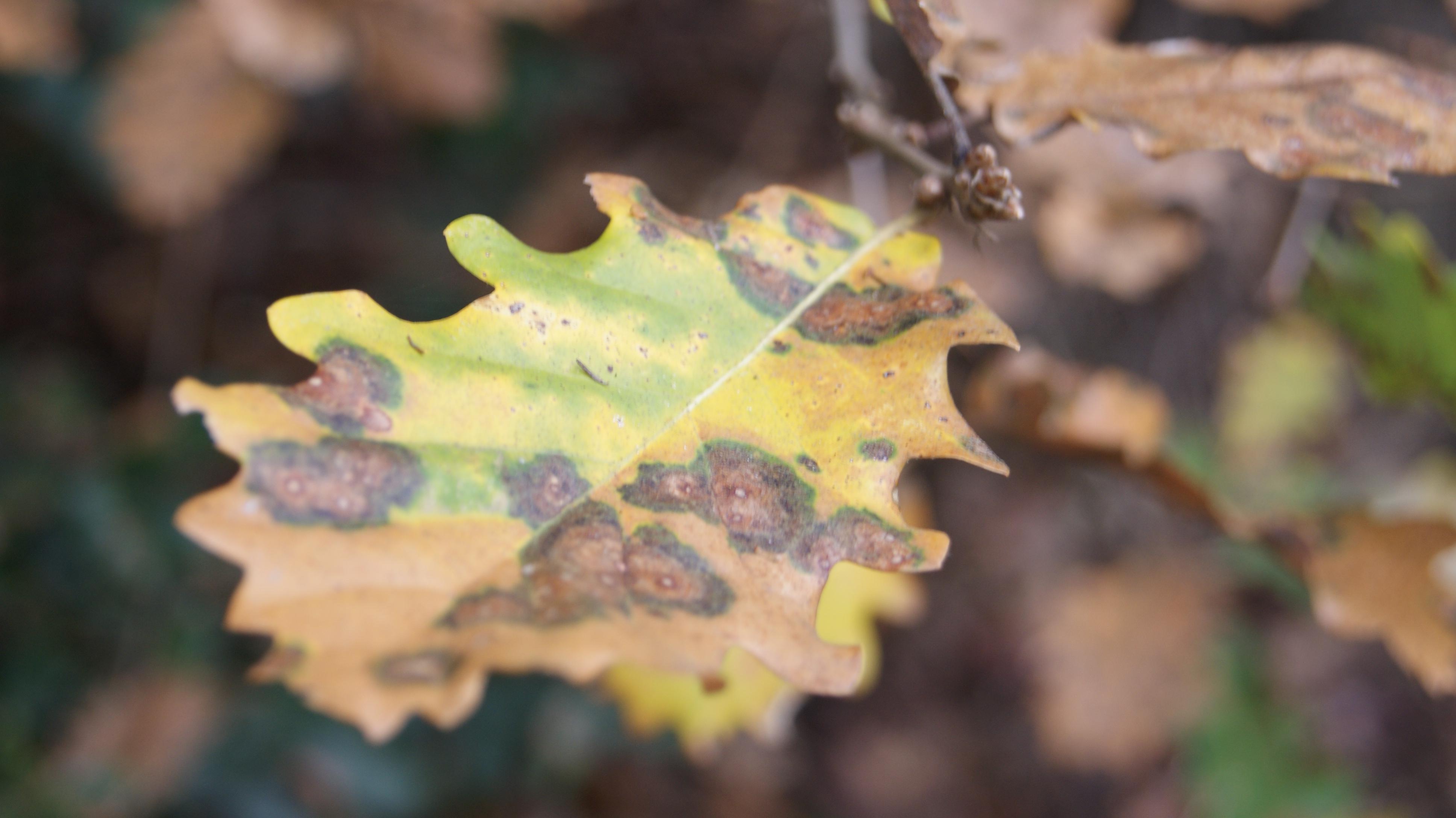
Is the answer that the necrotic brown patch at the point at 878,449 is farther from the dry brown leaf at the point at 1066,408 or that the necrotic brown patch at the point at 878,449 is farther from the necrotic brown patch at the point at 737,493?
the dry brown leaf at the point at 1066,408

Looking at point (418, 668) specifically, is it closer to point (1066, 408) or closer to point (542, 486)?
point (542, 486)

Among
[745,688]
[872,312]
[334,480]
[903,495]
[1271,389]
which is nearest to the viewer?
[334,480]

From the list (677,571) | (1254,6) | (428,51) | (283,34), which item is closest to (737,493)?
(677,571)

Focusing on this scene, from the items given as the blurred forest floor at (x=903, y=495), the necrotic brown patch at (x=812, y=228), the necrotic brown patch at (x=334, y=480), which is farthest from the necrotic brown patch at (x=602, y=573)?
the blurred forest floor at (x=903, y=495)

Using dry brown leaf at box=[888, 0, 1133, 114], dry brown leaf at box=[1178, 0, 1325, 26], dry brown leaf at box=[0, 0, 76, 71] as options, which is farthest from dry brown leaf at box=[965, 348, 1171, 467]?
dry brown leaf at box=[0, 0, 76, 71]

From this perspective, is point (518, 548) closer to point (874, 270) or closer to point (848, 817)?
point (874, 270)
